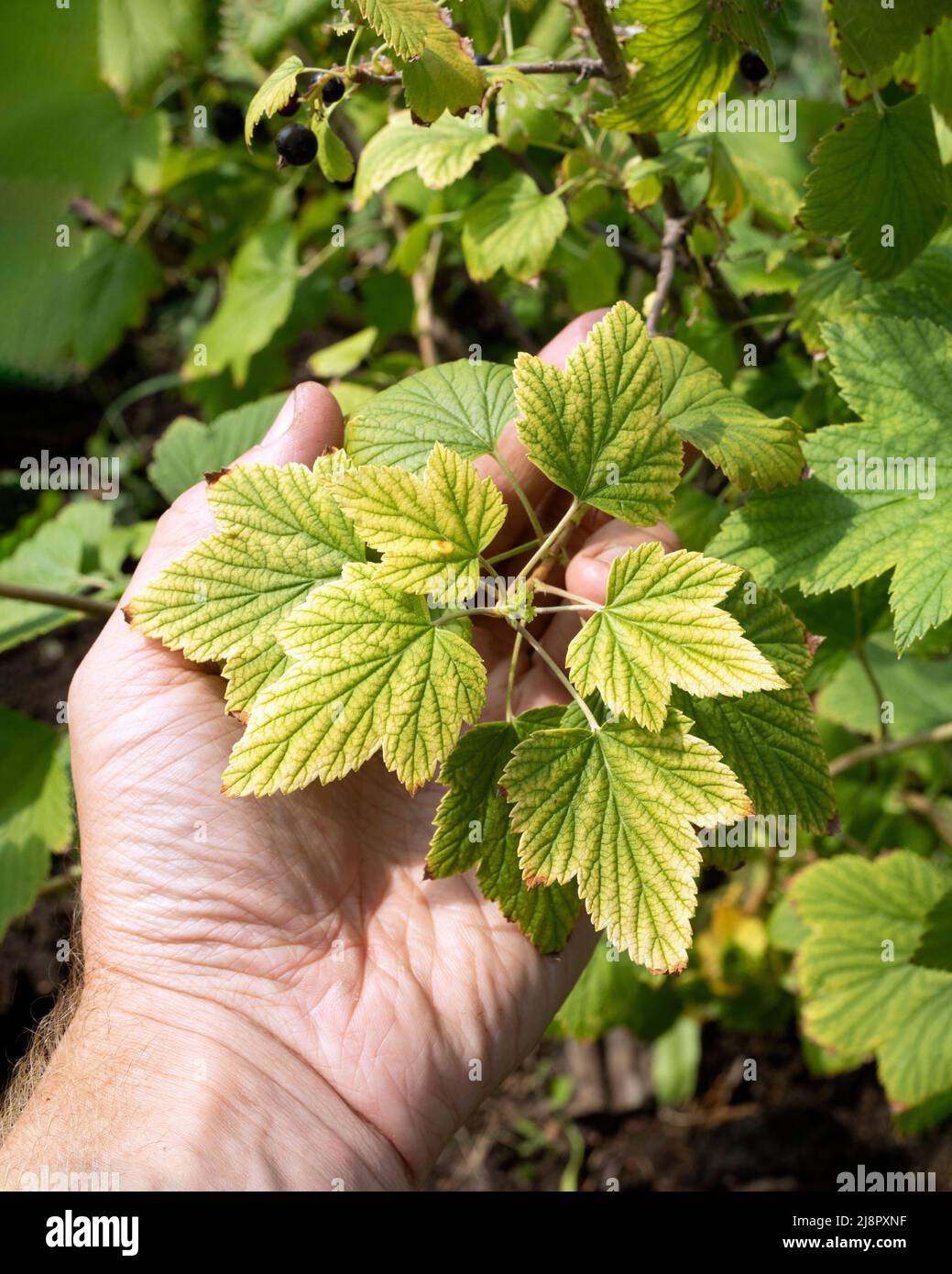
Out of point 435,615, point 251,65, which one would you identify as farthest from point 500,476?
point 251,65

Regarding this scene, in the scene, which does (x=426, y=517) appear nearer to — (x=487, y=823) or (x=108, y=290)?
(x=487, y=823)

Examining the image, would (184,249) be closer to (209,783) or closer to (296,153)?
(296,153)

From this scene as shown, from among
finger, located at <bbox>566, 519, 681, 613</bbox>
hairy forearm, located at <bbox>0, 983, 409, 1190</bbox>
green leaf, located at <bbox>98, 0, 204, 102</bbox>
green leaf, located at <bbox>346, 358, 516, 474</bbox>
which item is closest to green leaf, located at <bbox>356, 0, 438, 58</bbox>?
green leaf, located at <bbox>346, 358, 516, 474</bbox>

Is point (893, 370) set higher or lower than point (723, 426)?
higher

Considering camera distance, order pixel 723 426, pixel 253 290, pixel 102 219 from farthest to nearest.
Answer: pixel 102 219 < pixel 253 290 < pixel 723 426

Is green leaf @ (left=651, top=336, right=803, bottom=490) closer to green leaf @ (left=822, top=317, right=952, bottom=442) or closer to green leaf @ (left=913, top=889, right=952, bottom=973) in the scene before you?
green leaf @ (left=822, top=317, right=952, bottom=442)

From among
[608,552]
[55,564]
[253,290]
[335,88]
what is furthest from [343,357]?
[608,552]
